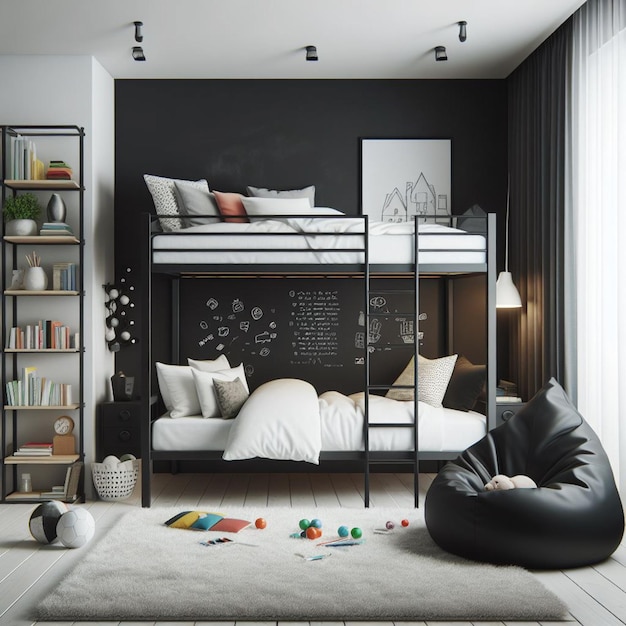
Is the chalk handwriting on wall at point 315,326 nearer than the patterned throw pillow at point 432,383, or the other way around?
the patterned throw pillow at point 432,383

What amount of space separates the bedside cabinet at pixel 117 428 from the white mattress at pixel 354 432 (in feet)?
1.69

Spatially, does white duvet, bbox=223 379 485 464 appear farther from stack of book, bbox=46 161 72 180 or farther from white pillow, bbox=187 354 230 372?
stack of book, bbox=46 161 72 180

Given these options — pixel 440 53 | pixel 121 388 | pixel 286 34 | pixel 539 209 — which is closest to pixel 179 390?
pixel 121 388

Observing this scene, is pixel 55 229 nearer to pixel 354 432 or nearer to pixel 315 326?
pixel 315 326

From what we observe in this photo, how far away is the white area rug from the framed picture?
96.7 inches

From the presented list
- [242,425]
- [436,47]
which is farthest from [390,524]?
[436,47]

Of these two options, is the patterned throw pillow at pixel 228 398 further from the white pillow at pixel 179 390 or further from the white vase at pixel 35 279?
the white vase at pixel 35 279

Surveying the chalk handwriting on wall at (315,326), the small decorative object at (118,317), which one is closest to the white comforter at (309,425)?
the chalk handwriting on wall at (315,326)

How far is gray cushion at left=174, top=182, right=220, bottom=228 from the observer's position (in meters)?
4.80

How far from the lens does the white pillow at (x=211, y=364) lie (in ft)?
16.4

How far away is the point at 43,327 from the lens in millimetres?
4641

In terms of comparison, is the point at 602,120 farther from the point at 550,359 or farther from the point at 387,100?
the point at 387,100

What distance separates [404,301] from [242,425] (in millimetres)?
1679

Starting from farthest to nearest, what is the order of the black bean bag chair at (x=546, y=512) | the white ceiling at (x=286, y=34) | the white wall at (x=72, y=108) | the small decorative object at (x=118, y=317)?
the small decorative object at (x=118, y=317), the white wall at (x=72, y=108), the white ceiling at (x=286, y=34), the black bean bag chair at (x=546, y=512)
